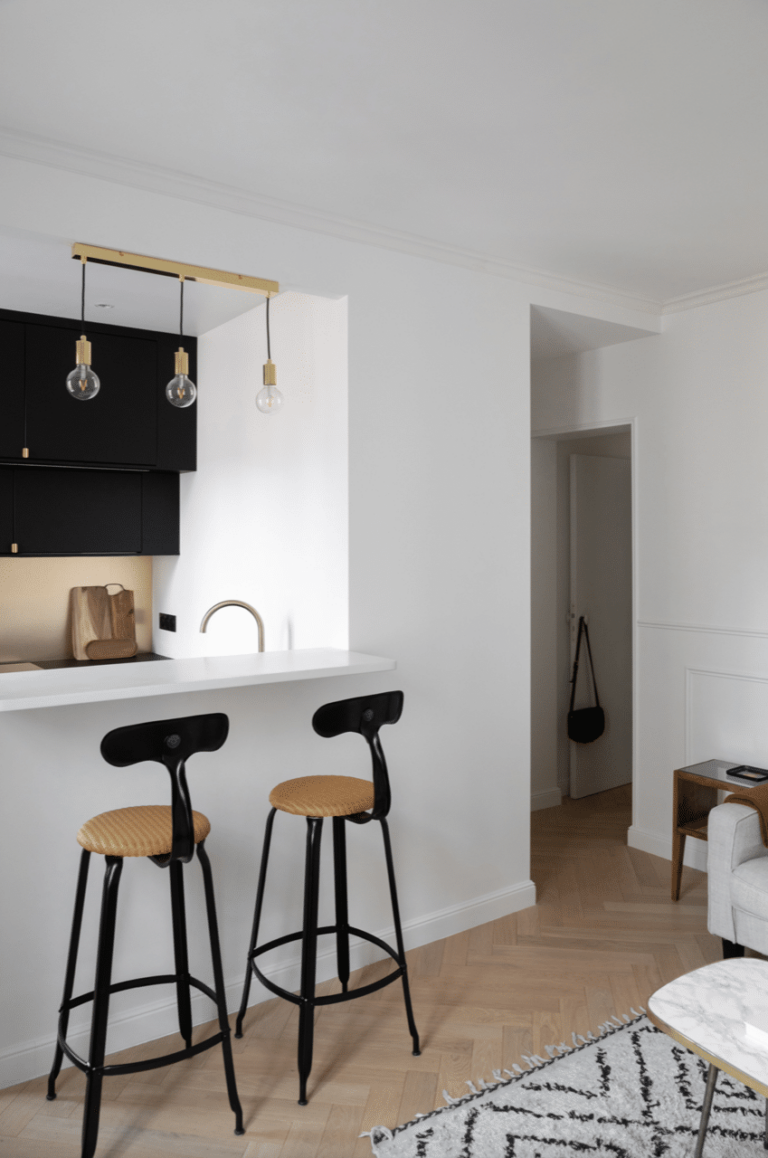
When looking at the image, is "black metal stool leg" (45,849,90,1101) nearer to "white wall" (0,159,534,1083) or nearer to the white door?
"white wall" (0,159,534,1083)

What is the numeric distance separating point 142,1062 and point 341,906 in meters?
0.88

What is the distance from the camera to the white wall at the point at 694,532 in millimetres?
3684

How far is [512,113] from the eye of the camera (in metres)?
2.22

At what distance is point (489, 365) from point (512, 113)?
124 centimetres

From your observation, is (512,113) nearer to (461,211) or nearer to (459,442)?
(461,211)

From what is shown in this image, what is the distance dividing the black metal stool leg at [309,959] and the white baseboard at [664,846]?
2.11m

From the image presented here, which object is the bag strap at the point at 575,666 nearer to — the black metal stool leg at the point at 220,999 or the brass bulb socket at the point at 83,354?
the black metal stool leg at the point at 220,999

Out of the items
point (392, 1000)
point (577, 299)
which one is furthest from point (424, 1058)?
point (577, 299)

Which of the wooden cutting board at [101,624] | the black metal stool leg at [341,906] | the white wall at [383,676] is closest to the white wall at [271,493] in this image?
the white wall at [383,676]

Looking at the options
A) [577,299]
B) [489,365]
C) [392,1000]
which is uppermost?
[577,299]

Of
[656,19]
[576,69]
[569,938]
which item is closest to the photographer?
[656,19]

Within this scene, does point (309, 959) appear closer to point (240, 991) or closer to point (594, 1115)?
point (240, 991)

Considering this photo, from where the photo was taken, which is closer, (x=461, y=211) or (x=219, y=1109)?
(x=219, y=1109)

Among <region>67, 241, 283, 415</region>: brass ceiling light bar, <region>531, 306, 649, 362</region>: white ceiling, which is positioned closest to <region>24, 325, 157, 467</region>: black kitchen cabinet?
<region>67, 241, 283, 415</region>: brass ceiling light bar
